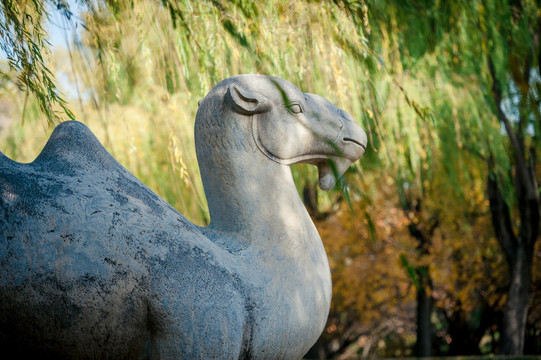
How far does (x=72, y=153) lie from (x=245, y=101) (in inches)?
23.9

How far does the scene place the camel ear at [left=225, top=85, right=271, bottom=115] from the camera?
2090 millimetres

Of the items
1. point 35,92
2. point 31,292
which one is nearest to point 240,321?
point 31,292

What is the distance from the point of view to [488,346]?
666 inches

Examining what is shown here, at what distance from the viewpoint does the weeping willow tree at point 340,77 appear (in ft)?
9.03

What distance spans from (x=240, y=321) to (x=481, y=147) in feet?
19.3

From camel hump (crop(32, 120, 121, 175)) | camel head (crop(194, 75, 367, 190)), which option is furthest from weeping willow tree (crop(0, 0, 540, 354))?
camel hump (crop(32, 120, 121, 175))

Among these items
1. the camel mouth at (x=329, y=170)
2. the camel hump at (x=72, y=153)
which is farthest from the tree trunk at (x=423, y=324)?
the camel hump at (x=72, y=153)

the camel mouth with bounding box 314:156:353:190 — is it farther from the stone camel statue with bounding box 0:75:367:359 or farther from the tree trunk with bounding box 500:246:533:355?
the tree trunk with bounding box 500:246:533:355

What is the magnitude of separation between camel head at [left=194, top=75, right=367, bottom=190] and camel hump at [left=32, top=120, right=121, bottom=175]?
423 mm

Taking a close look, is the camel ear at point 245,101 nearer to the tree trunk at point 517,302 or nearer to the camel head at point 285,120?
the camel head at point 285,120

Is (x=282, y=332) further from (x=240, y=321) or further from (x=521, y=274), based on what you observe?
(x=521, y=274)

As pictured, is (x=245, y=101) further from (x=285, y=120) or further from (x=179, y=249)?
(x=179, y=249)

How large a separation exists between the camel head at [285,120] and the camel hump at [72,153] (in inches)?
16.7

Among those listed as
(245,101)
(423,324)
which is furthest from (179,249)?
(423,324)
